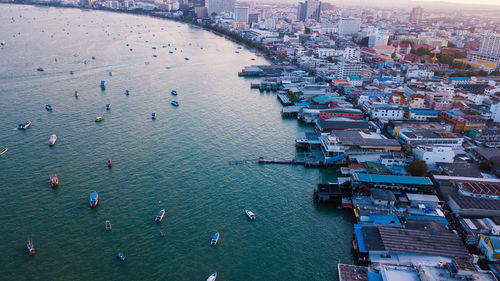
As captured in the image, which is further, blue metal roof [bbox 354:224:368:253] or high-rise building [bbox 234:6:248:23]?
high-rise building [bbox 234:6:248:23]

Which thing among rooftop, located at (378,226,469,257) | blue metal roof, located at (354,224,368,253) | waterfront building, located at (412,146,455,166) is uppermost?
waterfront building, located at (412,146,455,166)

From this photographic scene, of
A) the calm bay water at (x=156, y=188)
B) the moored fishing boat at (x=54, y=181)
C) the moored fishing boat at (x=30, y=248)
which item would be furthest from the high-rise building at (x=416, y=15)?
the moored fishing boat at (x=30, y=248)

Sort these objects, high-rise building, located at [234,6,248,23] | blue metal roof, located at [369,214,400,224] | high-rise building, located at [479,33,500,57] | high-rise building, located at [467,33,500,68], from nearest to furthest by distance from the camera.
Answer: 1. blue metal roof, located at [369,214,400,224]
2. high-rise building, located at [467,33,500,68]
3. high-rise building, located at [479,33,500,57]
4. high-rise building, located at [234,6,248,23]

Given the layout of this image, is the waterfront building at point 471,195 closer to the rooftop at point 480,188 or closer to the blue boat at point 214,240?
the rooftop at point 480,188

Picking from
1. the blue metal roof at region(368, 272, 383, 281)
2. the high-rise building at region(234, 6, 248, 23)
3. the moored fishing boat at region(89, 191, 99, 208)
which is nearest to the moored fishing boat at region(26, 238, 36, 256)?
the moored fishing boat at region(89, 191, 99, 208)

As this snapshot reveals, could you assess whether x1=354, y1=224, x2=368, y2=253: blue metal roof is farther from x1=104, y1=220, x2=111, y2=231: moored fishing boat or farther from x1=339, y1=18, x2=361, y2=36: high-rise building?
x1=339, y1=18, x2=361, y2=36: high-rise building

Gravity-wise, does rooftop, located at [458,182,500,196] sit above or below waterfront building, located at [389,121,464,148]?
below

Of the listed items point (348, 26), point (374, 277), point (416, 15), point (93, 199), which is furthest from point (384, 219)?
point (416, 15)
